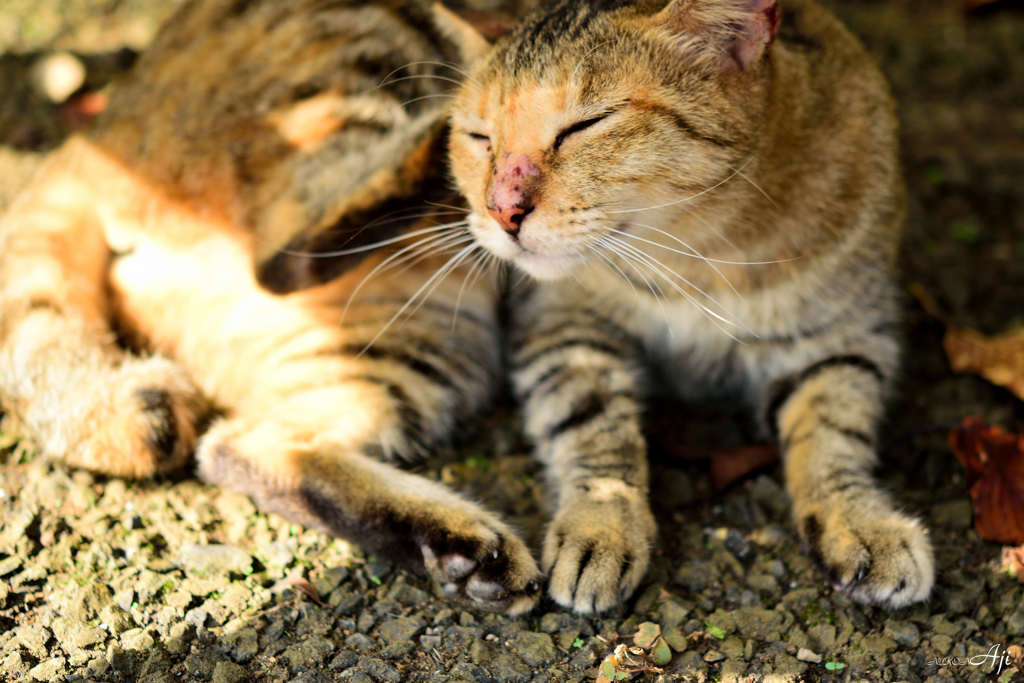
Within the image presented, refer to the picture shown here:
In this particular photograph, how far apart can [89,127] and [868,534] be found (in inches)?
106

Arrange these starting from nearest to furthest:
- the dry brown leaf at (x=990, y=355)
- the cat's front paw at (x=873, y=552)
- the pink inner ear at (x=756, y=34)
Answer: the pink inner ear at (x=756, y=34)
the cat's front paw at (x=873, y=552)
the dry brown leaf at (x=990, y=355)

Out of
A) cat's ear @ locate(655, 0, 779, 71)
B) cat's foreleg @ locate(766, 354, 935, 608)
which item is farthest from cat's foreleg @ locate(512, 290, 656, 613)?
cat's ear @ locate(655, 0, 779, 71)

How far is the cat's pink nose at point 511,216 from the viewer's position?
172 centimetres

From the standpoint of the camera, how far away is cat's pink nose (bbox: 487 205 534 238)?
1.72 m

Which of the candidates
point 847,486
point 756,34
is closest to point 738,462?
point 847,486

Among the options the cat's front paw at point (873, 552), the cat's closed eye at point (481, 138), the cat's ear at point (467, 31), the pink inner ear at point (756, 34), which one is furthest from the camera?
the cat's ear at point (467, 31)

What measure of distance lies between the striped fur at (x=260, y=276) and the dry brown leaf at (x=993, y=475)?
1342mm

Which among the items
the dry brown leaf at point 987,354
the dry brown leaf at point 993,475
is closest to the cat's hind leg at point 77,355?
the dry brown leaf at point 993,475

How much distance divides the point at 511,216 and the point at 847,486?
3.71 feet

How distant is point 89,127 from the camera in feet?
8.49

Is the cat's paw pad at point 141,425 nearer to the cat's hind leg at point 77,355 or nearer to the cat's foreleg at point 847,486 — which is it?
the cat's hind leg at point 77,355

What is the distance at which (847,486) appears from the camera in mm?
2004

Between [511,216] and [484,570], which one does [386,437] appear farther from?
[511,216]

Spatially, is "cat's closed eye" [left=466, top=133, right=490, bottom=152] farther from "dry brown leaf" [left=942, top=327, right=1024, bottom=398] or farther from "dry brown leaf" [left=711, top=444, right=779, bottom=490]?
"dry brown leaf" [left=942, top=327, right=1024, bottom=398]
